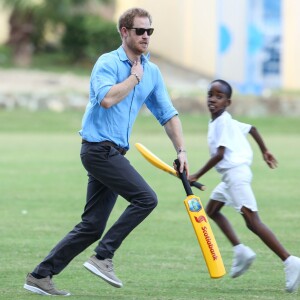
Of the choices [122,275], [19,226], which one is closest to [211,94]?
[122,275]

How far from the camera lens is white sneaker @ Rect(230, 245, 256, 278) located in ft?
29.2

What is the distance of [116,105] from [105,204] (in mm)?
758

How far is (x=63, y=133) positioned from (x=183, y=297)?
21.4 m

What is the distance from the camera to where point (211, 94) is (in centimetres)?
916

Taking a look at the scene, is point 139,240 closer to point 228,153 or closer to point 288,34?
point 228,153

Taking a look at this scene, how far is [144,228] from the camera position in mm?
12375

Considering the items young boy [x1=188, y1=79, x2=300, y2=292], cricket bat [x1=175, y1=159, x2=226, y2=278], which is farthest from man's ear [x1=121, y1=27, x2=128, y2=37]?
young boy [x1=188, y1=79, x2=300, y2=292]

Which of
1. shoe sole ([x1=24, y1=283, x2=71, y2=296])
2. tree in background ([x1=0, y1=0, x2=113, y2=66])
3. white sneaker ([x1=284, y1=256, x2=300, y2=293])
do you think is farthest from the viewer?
tree in background ([x1=0, y1=0, x2=113, y2=66])

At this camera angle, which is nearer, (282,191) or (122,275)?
(122,275)

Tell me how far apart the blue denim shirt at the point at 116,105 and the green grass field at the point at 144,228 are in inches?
46.9

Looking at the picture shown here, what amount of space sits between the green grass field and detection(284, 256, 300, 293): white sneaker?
4.5 inches

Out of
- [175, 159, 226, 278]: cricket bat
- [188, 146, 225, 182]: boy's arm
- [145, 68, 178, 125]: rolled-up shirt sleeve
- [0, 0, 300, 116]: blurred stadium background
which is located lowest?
[0, 0, 300, 116]: blurred stadium background

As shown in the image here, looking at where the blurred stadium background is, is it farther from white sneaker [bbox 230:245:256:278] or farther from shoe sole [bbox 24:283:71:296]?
shoe sole [bbox 24:283:71:296]

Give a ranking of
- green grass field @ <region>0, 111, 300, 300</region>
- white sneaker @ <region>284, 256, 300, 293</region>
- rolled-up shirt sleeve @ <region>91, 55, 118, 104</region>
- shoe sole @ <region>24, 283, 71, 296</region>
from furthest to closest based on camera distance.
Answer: green grass field @ <region>0, 111, 300, 300</region> < white sneaker @ <region>284, 256, 300, 293</region> < shoe sole @ <region>24, 283, 71, 296</region> < rolled-up shirt sleeve @ <region>91, 55, 118, 104</region>
